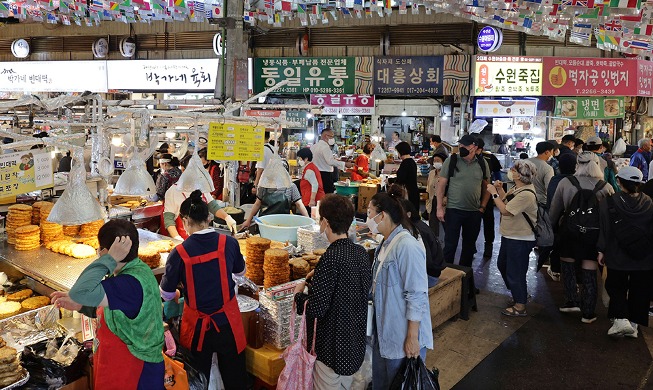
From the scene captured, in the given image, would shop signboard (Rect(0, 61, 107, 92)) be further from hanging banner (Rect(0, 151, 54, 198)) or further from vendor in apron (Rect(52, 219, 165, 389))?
vendor in apron (Rect(52, 219, 165, 389))

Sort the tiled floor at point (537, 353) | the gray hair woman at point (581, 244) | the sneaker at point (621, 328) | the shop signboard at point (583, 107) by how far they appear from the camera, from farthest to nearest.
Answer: the shop signboard at point (583, 107)
the gray hair woman at point (581, 244)
the sneaker at point (621, 328)
the tiled floor at point (537, 353)

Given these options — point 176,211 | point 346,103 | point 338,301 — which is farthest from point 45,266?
point 346,103

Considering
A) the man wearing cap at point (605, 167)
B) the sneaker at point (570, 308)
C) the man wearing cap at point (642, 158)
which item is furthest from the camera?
the man wearing cap at point (642, 158)

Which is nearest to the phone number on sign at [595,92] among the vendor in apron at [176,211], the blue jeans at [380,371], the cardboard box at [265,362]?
the vendor in apron at [176,211]

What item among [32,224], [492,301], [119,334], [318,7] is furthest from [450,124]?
[119,334]

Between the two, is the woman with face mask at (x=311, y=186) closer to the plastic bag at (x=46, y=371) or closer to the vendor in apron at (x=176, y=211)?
the vendor in apron at (x=176, y=211)

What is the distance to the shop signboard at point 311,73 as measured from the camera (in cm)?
1417

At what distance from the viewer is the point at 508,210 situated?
6234mm

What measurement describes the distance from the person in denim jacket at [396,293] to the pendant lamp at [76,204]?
2090 mm

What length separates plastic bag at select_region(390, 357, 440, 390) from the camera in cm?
370

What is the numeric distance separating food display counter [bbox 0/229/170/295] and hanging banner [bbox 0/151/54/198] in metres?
0.97

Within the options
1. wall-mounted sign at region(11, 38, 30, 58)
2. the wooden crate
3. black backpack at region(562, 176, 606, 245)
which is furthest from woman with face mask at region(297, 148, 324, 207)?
wall-mounted sign at region(11, 38, 30, 58)

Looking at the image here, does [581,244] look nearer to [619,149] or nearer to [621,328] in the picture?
[621,328]

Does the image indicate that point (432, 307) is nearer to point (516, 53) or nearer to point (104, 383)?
point (104, 383)
